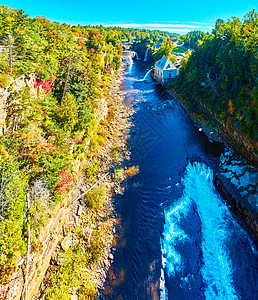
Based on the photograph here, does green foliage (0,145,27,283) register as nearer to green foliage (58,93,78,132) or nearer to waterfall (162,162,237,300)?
green foliage (58,93,78,132)

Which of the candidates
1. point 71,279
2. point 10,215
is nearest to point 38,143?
point 10,215

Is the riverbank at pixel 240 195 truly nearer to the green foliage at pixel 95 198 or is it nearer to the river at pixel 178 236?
the river at pixel 178 236

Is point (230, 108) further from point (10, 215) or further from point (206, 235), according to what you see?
point (10, 215)

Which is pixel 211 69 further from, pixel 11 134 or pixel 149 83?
pixel 11 134

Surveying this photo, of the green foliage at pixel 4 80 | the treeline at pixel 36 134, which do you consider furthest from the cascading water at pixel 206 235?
the green foliage at pixel 4 80

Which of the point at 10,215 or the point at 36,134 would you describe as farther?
the point at 36,134

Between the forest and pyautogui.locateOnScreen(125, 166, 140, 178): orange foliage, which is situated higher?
the forest

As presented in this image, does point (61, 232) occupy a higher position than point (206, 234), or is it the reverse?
point (206, 234)

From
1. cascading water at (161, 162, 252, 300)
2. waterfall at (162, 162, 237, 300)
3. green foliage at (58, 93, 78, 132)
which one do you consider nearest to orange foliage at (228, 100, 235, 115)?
waterfall at (162, 162, 237, 300)
